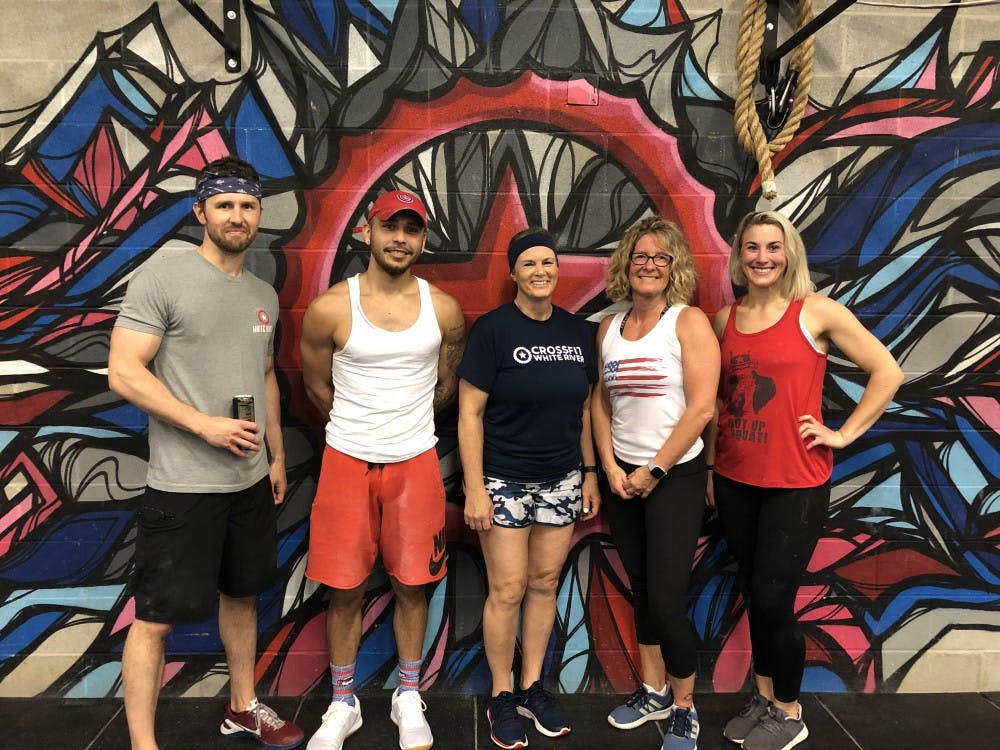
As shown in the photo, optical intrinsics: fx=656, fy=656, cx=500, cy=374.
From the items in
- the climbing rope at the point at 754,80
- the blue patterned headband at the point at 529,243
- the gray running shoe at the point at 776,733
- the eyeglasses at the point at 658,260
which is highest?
the climbing rope at the point at 754,80

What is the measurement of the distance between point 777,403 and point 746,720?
1.18 metres

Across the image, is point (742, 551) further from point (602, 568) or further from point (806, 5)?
point (806, 5)

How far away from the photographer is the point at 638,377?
2252 millimetres

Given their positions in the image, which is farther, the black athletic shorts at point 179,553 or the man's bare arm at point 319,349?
the man's bare arm at point 319,349

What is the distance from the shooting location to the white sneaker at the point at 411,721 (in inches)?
90.2

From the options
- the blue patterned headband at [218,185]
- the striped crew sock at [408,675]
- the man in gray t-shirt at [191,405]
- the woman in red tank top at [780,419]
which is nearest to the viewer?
the man in gray t-shirt at [191,405]

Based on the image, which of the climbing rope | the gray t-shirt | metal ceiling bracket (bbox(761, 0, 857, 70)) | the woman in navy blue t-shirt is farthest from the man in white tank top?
metal ceiling bracket (bbox(761, 0, 857, 70))

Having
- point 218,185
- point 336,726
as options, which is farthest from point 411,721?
point 218,185

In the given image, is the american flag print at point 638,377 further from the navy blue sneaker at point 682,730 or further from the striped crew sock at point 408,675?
the striped crew sock at point 408,675

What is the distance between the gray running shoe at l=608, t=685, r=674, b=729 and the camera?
95.8 inches

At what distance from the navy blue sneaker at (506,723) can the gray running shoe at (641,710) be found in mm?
361

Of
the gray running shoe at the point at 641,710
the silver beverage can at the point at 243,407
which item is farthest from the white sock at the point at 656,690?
the silver beverage can at the point at 243,407

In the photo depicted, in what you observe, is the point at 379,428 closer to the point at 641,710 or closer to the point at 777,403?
the point at 777,403

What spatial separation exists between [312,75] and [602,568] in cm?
222
